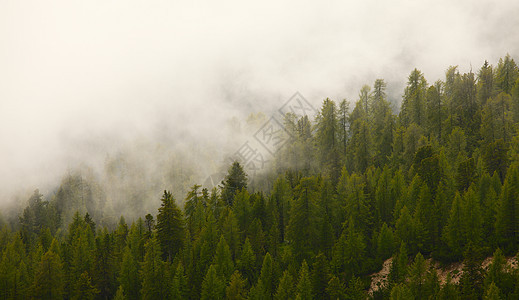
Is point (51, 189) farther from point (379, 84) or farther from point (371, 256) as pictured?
point (371, 256)

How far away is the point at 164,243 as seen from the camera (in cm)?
6250

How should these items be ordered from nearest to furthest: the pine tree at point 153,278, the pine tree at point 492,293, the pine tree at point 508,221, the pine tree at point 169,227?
the pine tree at point 492,293, the pine tree at point 508,221, the pine tree at point 153,278, the pine tree at point 169,227

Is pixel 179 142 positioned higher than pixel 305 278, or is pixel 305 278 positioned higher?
pixel 179 142

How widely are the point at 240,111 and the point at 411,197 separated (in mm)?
125832

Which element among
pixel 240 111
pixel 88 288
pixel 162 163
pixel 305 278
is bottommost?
pixel 305 278

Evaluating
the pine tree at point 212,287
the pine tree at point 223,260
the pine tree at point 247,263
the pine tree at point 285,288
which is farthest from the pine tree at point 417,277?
the pine tree at point 223,260

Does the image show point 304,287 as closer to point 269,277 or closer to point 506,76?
point 269,277

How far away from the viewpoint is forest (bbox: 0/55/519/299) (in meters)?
48.2

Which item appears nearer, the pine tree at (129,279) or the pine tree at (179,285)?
the pine tree at (179,285)

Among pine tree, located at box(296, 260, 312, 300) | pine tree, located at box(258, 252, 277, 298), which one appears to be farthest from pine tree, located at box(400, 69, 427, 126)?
pine tree, located at box(296, 260, 312, 300)

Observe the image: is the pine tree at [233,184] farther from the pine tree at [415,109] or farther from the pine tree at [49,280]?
the pine tree at [415,109]

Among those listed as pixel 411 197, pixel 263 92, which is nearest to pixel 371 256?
pixel 411 197

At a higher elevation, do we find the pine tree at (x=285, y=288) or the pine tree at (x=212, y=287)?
the pine tree at (x=212, y=287)

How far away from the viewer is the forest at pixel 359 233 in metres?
48.2
